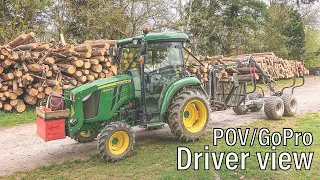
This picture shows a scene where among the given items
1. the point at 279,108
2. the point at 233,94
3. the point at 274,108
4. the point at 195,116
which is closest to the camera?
the point at 195,116

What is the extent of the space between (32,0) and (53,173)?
12.8 meters

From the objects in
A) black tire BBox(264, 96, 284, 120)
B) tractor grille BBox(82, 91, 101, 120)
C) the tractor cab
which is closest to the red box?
tractor grille BBox(82, 91, 101, 120)

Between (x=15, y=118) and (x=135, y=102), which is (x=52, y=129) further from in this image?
(x=15, y=118)

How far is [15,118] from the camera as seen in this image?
33.4ft

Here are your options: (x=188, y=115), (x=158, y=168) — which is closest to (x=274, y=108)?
(x=188, y=115)

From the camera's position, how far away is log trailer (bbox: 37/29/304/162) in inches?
223

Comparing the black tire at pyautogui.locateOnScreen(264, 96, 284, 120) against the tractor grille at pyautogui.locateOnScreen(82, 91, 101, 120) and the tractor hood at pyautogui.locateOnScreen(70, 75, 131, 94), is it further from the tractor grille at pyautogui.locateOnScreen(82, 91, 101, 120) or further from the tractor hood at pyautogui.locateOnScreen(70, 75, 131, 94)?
the tractor grille at pyautogui.locateOnScreen(82, 91, 101, 120)

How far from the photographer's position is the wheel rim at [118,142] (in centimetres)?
564

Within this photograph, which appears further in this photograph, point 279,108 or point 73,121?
point 279,108

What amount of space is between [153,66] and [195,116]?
1.48 metres

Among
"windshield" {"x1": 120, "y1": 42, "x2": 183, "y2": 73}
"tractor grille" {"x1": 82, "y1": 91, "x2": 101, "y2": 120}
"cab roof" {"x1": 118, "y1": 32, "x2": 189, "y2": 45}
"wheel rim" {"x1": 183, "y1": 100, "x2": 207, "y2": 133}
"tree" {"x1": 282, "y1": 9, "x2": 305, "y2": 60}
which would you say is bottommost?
"wheel rim" {"x1": 183, "y1": 100, "x2": 207, "y2": 133}

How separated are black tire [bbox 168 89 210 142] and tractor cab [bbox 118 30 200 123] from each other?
301 millimetres

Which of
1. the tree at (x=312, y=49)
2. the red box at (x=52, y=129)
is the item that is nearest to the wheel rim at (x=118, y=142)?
the red box at (x=52, y=129)

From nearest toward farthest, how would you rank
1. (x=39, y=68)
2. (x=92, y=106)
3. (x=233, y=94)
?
(x=92, y=106) → (x=233, y=94) → (x=39, y=68)
